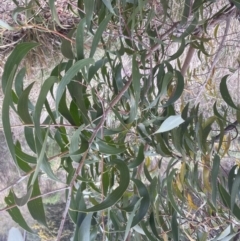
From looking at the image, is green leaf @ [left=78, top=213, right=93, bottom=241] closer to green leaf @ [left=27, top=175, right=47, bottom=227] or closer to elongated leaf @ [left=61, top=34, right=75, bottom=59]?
green leaf @ [left=27, top=175, right=47, bottom=227]

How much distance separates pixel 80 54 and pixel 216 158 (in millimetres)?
186

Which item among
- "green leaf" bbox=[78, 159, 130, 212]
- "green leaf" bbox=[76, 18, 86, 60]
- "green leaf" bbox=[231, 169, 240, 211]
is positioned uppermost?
"green leaf" bbox=[76, 18, 86, 60]

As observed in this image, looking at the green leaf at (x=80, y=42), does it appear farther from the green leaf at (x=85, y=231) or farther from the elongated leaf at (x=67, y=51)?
the green leaf at (x=85, y=231)

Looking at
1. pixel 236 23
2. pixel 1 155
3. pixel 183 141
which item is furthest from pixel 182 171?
pixel 1 155

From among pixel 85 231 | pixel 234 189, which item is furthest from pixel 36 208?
pixel 234 189

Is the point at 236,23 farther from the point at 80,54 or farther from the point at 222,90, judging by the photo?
the point at 80,54

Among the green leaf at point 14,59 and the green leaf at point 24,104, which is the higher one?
the green leaf at point 14,59

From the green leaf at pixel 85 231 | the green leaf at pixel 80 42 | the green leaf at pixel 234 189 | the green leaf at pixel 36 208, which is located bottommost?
the green leaf at pixel 234 189

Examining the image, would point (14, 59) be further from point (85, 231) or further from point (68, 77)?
point (85, 231)

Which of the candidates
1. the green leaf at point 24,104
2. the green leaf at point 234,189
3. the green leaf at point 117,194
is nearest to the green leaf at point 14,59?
the green leaf at point 24,104

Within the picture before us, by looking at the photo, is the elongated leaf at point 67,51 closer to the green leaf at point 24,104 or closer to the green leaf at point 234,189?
the green leaf at point 24,104

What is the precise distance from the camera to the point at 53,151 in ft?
3.94

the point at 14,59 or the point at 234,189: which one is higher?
the point at 14,59

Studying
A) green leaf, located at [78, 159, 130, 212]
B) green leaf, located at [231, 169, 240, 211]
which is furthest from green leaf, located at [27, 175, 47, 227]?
green leaf, located at [231, 169, 240, 211]
